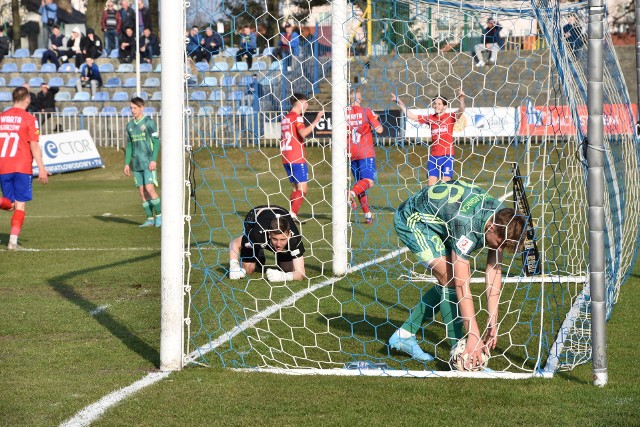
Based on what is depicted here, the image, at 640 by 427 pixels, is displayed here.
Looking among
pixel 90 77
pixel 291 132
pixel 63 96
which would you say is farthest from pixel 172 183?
pixel 63 96

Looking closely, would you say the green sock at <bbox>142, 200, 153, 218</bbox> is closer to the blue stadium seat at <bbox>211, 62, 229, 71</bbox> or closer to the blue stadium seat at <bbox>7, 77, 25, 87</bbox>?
the blue stadium seat at <bbox>211, 62, 229, 71</bbox>

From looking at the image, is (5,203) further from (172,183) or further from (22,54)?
(22,54)

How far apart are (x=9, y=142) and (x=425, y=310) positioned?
727 centimetres

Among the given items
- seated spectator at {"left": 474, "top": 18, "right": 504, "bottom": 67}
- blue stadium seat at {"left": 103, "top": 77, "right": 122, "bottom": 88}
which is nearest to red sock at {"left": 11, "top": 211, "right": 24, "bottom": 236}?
seated spectator at {"left": 474, "top": 18, "right": 504, "bottom": 67}

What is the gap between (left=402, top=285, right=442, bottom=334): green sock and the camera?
5996 millimetres

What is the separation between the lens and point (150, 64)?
3259 cm

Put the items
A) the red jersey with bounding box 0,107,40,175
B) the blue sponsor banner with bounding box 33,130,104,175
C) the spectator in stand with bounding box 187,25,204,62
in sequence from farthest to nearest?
1. the blue sponsor banner with bounding box 33,130,104,175
2. the red jersey with bounding box 0,107,40,175
3. the spectator in stand with bounding box 187,25,204,62

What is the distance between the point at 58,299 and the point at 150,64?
2535cm

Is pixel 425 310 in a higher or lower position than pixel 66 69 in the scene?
lower

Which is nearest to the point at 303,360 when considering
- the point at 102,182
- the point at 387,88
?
the point at 387,88

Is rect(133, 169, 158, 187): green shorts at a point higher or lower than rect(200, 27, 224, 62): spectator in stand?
lower

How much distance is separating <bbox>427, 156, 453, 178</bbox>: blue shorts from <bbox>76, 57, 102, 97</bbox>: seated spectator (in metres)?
20.8

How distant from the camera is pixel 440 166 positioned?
12742 millimetres

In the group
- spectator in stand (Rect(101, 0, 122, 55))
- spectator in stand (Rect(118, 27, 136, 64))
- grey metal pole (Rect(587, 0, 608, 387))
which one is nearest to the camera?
grey metal pole (Rect(587, 0, 608, 387))
